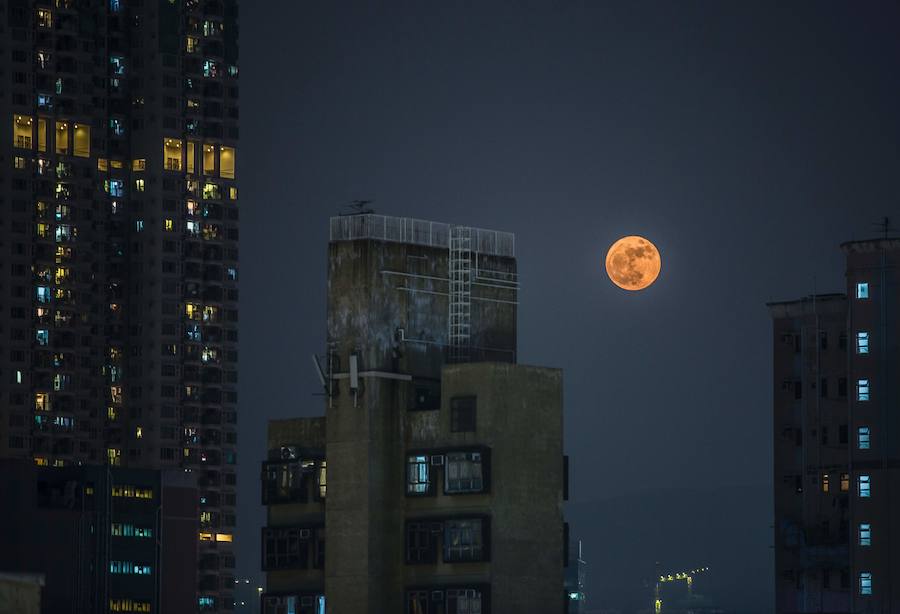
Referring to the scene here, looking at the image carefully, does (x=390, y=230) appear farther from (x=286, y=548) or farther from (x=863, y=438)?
(x=863, y=438)

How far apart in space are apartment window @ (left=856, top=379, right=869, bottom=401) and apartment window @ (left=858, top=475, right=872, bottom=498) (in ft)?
22.1

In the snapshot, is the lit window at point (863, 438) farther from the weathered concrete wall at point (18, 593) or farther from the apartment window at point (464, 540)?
the weathered concrete wall at point (18, 593)

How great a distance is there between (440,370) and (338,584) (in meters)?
14.0

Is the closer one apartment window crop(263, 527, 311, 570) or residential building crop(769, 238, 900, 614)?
apartment window crop(263, 527, 311, 570)

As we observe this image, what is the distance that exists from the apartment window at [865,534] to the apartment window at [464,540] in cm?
6151

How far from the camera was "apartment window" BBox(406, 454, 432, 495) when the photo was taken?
129000 millimetres

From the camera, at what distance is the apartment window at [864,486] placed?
18112 cm

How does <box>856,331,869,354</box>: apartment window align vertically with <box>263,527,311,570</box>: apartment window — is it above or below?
above

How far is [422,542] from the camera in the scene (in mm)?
128250

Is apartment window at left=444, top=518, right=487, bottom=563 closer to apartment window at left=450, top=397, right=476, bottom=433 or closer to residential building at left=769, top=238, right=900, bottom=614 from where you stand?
apartment window at left=450, top=397, right=476, bottom=433

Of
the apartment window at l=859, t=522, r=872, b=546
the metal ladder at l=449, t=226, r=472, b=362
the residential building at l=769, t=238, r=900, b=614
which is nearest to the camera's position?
the metal ladder at l=449, t=226, r=472, b=362

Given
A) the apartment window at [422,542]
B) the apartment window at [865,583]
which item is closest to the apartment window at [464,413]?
the apartment window at [422,542]

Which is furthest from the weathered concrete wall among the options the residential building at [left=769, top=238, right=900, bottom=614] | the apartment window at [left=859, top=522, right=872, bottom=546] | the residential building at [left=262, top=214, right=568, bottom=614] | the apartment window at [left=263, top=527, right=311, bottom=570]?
the apartment window at [left=859, top=522, right=872, bottom=546]

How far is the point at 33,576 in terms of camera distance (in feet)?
198
